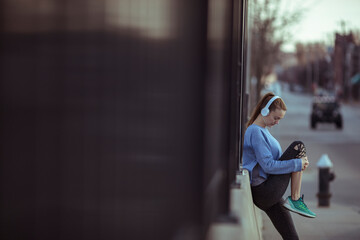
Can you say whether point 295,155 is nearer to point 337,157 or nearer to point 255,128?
point 255,128

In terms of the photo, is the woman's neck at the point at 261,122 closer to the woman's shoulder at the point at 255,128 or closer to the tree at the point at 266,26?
the woman's shoulder at the point at 255,128

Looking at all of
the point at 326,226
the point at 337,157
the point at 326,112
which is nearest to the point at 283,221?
the point at 326,226

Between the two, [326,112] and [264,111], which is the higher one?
[264,111]

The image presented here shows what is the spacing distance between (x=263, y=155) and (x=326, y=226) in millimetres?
4231

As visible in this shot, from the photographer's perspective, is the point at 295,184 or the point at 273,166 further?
the point at 295,184

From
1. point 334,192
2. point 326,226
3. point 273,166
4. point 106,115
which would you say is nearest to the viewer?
point 106,115

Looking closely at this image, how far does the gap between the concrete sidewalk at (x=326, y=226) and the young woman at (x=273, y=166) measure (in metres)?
2.05

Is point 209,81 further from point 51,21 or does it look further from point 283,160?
point 283,160

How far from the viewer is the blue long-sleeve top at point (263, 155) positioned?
15.0 feet

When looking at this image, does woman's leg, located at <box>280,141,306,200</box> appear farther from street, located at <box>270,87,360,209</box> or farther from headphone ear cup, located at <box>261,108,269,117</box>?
street, located at <box>270,87,360,209</box>

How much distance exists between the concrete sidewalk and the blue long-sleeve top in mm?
2212

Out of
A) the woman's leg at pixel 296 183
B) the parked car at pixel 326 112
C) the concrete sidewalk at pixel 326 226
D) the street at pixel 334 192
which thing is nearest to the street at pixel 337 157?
the street at pixel 334 192

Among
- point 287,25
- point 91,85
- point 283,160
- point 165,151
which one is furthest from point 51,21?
point 287,25

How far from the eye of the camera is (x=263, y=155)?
4.64 m
